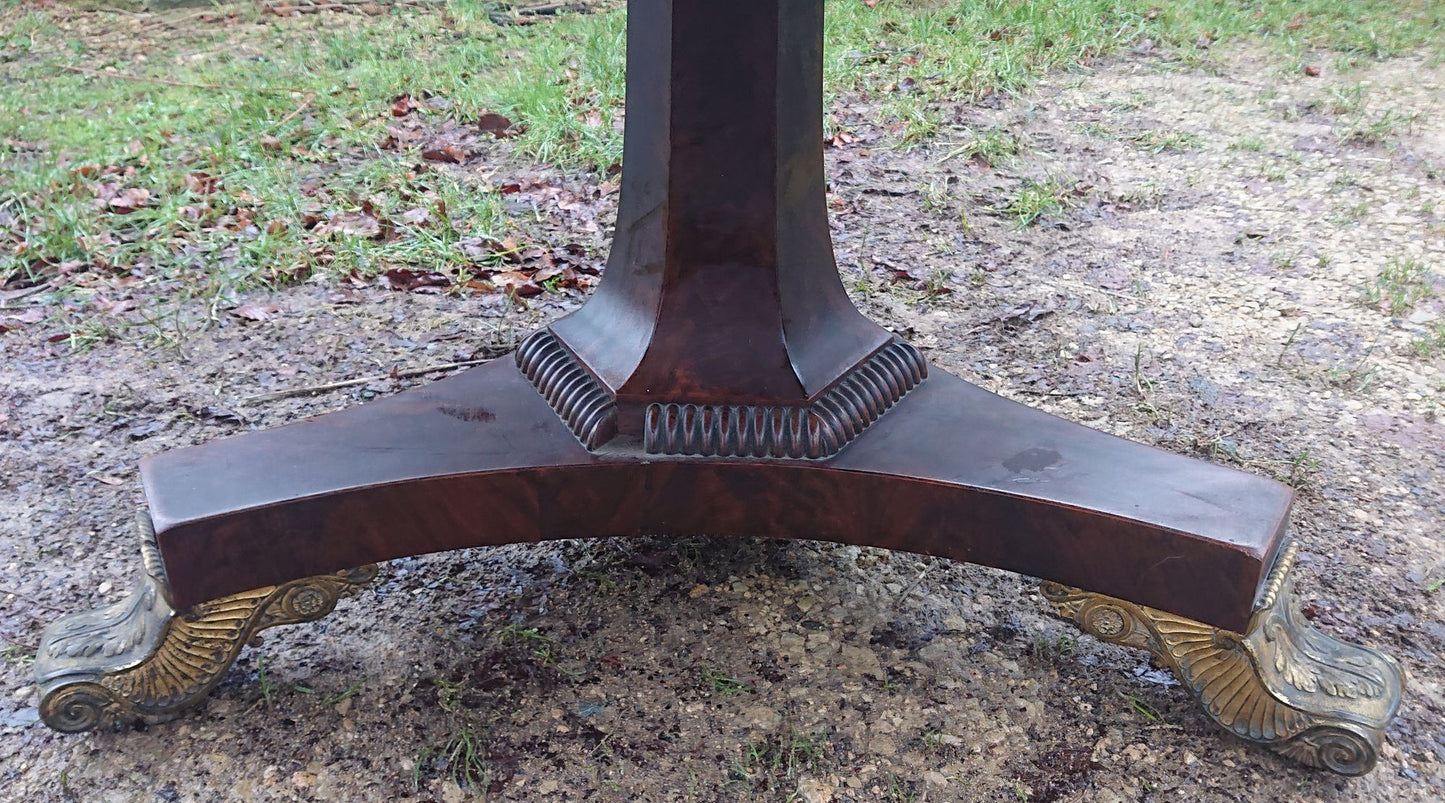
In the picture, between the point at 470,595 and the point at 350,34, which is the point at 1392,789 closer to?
the point at 470,595

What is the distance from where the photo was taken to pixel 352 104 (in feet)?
13.8

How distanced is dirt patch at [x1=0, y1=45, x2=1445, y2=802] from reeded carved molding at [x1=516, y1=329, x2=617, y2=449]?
0.36m

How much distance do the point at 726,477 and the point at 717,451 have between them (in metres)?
0.04

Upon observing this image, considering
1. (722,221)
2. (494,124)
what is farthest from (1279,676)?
(494,124)

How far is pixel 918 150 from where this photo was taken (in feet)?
12.5

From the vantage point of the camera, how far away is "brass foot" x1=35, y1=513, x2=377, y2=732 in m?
1.51

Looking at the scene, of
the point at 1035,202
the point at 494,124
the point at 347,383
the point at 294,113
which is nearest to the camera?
the point at 347,383

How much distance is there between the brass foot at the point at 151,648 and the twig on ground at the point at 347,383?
0.91m

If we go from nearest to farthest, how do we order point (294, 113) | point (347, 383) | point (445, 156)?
1. point (347, 383)
2. point (445, 156)
3. point (294, 113)

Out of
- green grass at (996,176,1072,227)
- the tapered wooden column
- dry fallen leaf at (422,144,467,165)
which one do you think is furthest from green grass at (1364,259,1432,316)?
dry fallen leaf at (422,144,467,165)

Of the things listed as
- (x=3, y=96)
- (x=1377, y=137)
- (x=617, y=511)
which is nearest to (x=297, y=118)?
(x=3, y=96)

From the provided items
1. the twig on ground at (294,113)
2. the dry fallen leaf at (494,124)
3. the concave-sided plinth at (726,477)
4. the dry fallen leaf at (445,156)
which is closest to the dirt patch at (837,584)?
the concave-sided plinth at (726,477)

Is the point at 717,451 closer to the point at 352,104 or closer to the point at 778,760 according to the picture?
the point at 778,760

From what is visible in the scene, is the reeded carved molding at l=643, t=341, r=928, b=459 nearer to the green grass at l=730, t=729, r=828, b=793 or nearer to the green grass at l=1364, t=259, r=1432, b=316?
the green grass at l=730, t=729, r=828, b=793
